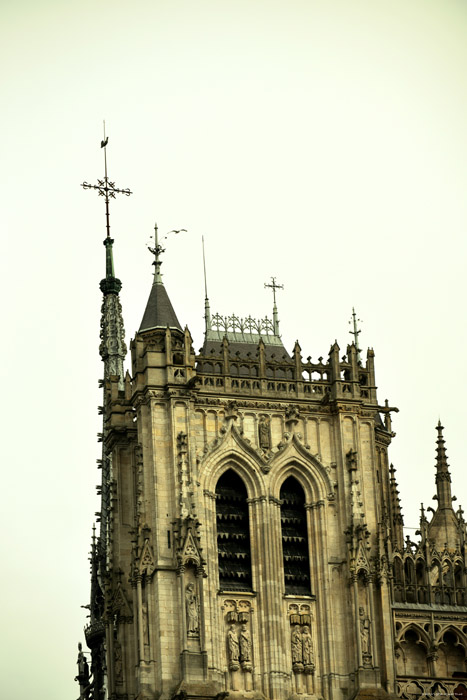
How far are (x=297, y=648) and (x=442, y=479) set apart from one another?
409 inches

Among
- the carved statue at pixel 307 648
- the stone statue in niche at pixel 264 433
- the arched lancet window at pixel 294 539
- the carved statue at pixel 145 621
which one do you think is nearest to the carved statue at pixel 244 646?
the carved statue at pixel 307 648

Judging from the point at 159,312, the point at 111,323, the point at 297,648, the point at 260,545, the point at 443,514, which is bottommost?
the point at 297,648

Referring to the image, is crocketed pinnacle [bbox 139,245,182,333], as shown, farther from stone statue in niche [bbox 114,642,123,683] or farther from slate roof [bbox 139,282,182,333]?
stone statue in niche [bbox 114,642,123,683]

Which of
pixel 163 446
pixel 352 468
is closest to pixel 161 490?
pixel 163 446

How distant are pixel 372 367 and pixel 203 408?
694 cm

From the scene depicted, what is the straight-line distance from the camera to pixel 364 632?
82.5 metres

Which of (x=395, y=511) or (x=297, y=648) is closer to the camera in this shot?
(x=297, y=648)

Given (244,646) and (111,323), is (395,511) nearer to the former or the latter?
(244,646)

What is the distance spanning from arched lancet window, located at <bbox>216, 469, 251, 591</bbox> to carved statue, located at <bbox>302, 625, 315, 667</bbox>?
245cm

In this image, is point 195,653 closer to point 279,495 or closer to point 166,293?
point 279,495

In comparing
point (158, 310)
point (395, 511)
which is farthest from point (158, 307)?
point (395, 511)

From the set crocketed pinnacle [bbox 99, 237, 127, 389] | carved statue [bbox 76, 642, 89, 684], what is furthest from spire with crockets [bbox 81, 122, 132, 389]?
carved statue [bbox 76, 642, 89, 684]

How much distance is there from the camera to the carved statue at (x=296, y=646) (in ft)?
270

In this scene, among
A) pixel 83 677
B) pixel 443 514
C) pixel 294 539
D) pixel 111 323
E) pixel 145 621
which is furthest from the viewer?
pixel 111 323
